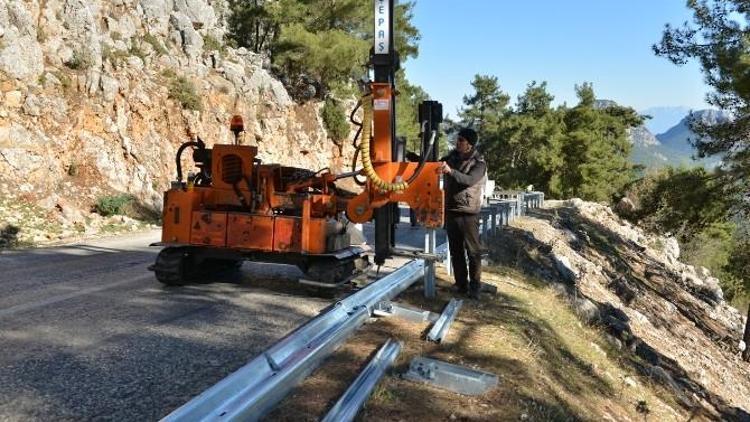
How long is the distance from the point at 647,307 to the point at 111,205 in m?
14.8

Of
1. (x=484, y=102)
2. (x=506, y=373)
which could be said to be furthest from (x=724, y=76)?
(x=484, y=102)

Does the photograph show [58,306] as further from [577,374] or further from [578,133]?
[578,133]

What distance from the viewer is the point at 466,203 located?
761 cm

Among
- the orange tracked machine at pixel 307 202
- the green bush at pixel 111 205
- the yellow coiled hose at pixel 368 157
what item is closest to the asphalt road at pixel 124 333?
the orange tracked machine at pixel 307 202

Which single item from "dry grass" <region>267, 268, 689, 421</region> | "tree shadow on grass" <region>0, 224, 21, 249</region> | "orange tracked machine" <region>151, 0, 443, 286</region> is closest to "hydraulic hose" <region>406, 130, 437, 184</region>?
"orange tracked machine" <region>151, 0, 443, 286</region>

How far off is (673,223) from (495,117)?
4967 cm

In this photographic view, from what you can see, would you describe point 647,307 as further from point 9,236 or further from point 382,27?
point 9,236

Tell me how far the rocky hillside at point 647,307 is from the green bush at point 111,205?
413 inches

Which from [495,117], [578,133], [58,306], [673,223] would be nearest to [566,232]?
[673,223]

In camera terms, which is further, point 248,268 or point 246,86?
point 246,86

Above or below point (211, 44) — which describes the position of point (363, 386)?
below

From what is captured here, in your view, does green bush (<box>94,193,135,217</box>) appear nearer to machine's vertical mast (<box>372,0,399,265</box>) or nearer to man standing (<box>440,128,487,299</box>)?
→ machine's vertical mast (<box>372,0,399,265</box>)

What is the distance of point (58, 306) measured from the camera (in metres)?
6.70

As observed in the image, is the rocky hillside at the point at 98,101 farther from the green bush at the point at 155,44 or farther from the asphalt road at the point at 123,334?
the asphalt road at the point at 123,334
